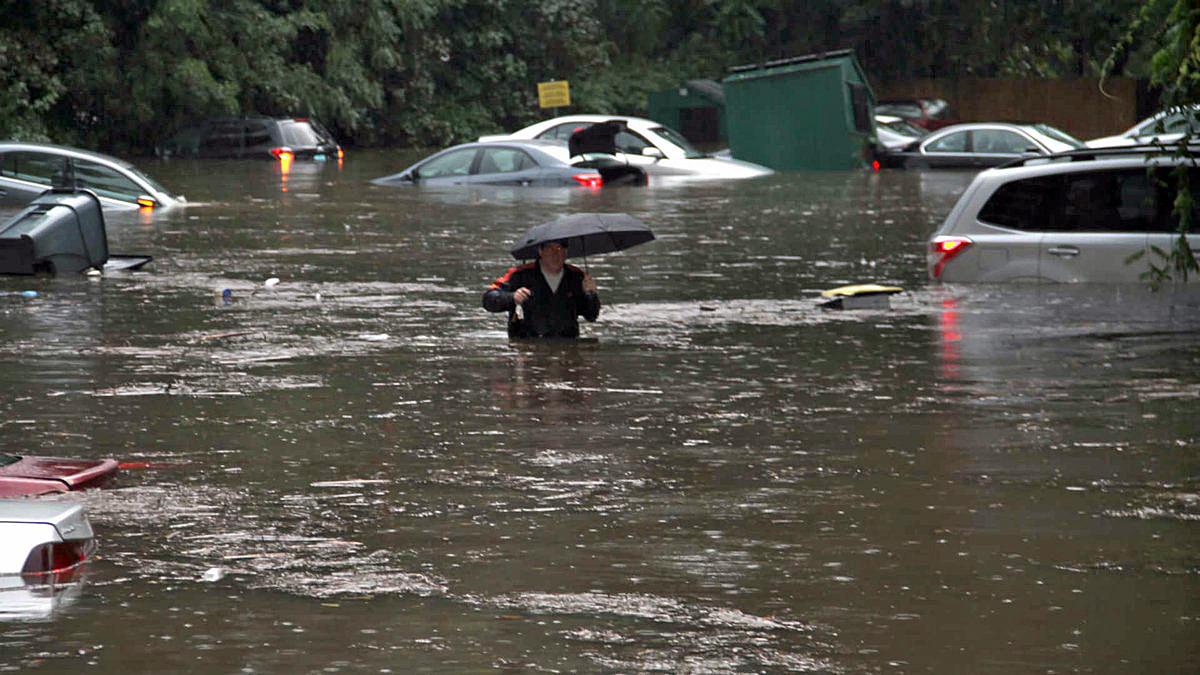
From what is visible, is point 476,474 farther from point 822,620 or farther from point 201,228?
point 201,228

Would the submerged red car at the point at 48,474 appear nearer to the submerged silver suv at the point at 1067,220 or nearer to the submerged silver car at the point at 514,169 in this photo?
the submerged silver suv at the point at 1067,220

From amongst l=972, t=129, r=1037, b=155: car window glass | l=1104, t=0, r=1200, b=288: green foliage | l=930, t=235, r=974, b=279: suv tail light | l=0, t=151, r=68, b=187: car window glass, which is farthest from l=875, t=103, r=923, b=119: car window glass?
l=1104, t=0, r=1200, b=288: green foliage

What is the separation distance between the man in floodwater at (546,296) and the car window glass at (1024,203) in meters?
3.50

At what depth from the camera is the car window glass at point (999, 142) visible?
39.6 meters

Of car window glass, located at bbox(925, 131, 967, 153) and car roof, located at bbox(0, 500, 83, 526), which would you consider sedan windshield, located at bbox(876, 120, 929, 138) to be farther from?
car roof, located at bbox(0, 500, 83, 526)

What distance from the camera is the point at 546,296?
16.3m

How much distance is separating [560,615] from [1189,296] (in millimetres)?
12368

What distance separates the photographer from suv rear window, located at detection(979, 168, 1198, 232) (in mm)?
17156

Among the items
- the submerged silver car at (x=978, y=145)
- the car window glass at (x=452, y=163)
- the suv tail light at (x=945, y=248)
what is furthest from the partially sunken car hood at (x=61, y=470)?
the submerged silver car at (x=978, y=145)

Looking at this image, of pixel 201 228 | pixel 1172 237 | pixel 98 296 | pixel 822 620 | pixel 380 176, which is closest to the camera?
pixel 822 620

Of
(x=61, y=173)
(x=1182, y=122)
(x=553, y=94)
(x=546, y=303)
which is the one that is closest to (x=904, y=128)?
(x=553, y=94)

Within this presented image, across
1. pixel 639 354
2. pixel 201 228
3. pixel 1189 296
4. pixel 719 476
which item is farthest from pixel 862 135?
pixel 719 476

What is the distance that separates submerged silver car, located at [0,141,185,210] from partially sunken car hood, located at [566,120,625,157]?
784 cm

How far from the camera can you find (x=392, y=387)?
14312 millimetres
